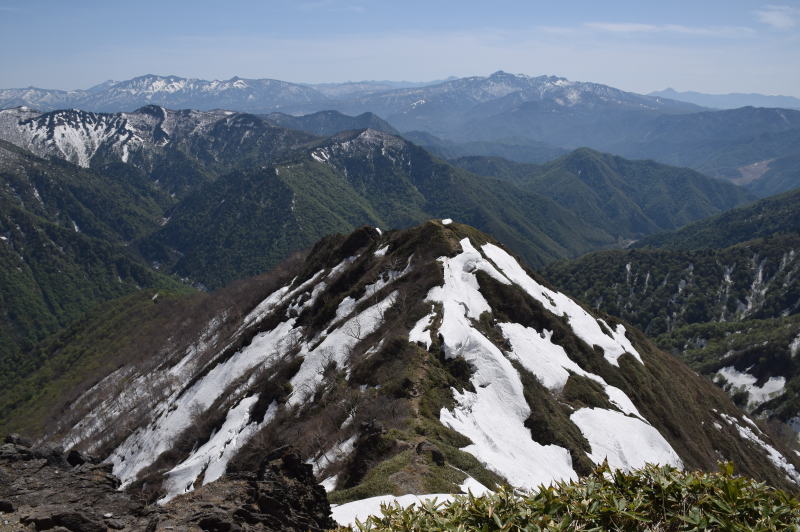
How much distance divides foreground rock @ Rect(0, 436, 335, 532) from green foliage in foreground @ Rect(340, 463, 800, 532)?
35.3ft

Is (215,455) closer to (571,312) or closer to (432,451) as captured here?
(432,451)

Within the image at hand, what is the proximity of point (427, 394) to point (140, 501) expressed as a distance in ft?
96.4

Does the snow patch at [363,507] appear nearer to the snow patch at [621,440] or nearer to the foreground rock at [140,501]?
the foreground rock at [140,501]

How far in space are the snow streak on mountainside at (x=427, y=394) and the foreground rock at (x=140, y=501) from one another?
7550 millimetres

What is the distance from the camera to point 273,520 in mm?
21781

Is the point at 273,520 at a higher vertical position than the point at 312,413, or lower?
higher

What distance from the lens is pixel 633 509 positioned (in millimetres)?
11391

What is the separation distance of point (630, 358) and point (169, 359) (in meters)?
114

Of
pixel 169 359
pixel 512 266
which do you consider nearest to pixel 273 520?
pixel 512 266

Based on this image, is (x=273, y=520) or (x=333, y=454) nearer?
(x=273, y=520)

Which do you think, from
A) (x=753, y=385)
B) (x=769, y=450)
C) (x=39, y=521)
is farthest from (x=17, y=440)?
(x=753, y=385)

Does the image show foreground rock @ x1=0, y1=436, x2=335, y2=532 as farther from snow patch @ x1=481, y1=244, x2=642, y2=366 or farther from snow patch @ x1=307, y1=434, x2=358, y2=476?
snow patch @ x1=481, y1=244, x2=642, y2=366

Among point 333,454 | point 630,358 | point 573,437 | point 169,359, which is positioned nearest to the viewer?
point 333,454

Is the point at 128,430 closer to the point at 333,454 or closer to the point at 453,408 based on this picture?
the point at 333,454
